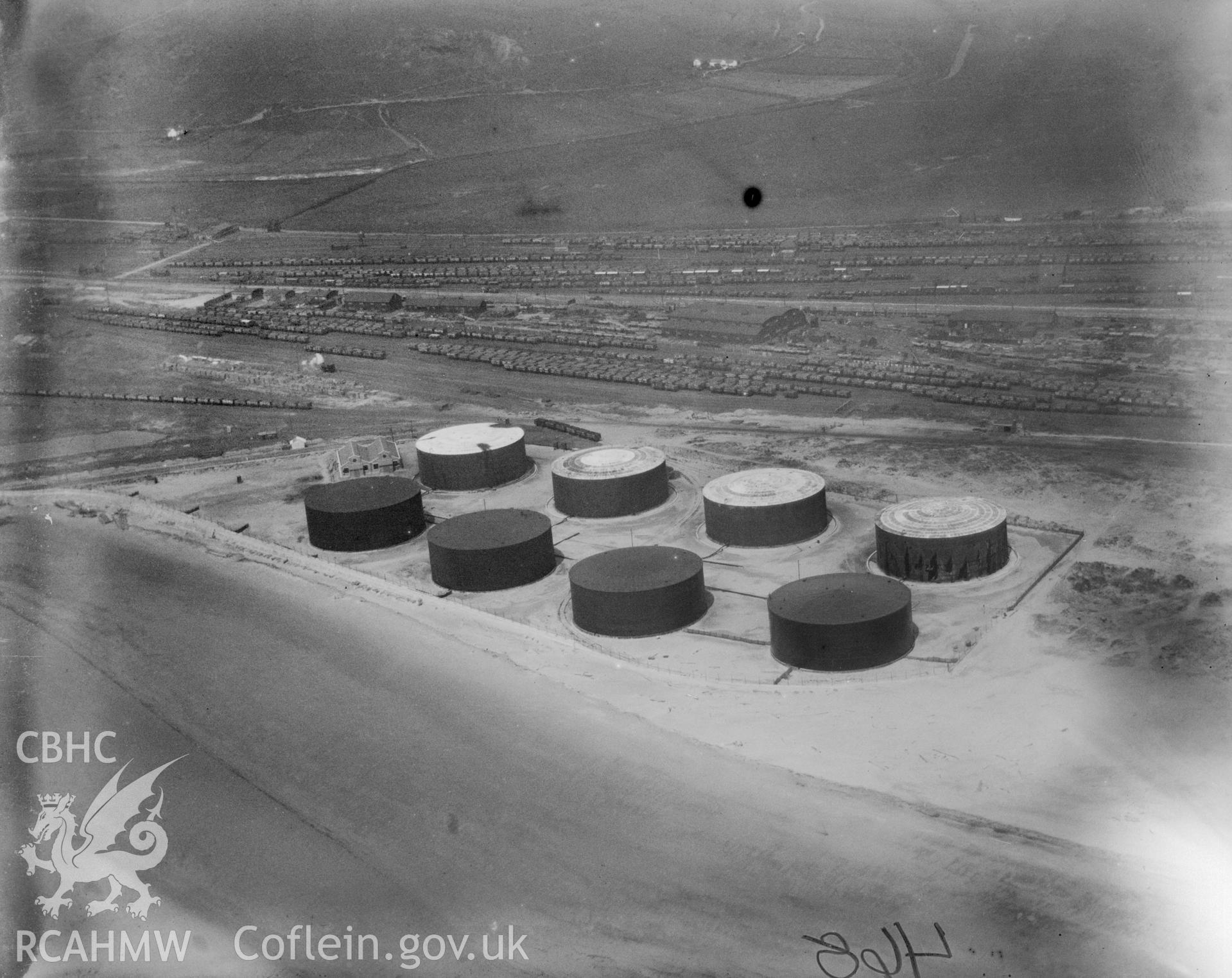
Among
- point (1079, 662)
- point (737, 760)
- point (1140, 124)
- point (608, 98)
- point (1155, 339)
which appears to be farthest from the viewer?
point (608, 98)

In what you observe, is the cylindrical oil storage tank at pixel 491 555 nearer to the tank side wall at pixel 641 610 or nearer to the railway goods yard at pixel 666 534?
the railway goods yard at pixel 666 534

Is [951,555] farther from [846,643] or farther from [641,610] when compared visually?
[641,610]

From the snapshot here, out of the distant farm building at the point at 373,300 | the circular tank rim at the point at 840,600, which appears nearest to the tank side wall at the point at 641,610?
the circular tank rim at the point at 840,600

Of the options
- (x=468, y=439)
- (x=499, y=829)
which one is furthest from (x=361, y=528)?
(x=499, y=829)

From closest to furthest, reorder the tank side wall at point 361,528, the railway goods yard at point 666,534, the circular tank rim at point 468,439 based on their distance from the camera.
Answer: the railway goods yard at point 666,534, the tank side wall at point 361,528, the circular tank rim at point 468,439

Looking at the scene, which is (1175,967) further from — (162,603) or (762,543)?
(162,603)

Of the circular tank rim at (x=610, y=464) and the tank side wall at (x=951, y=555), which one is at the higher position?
the circular tank rim at (x=610, y=464)

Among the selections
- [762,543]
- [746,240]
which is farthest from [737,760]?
[746,240]
